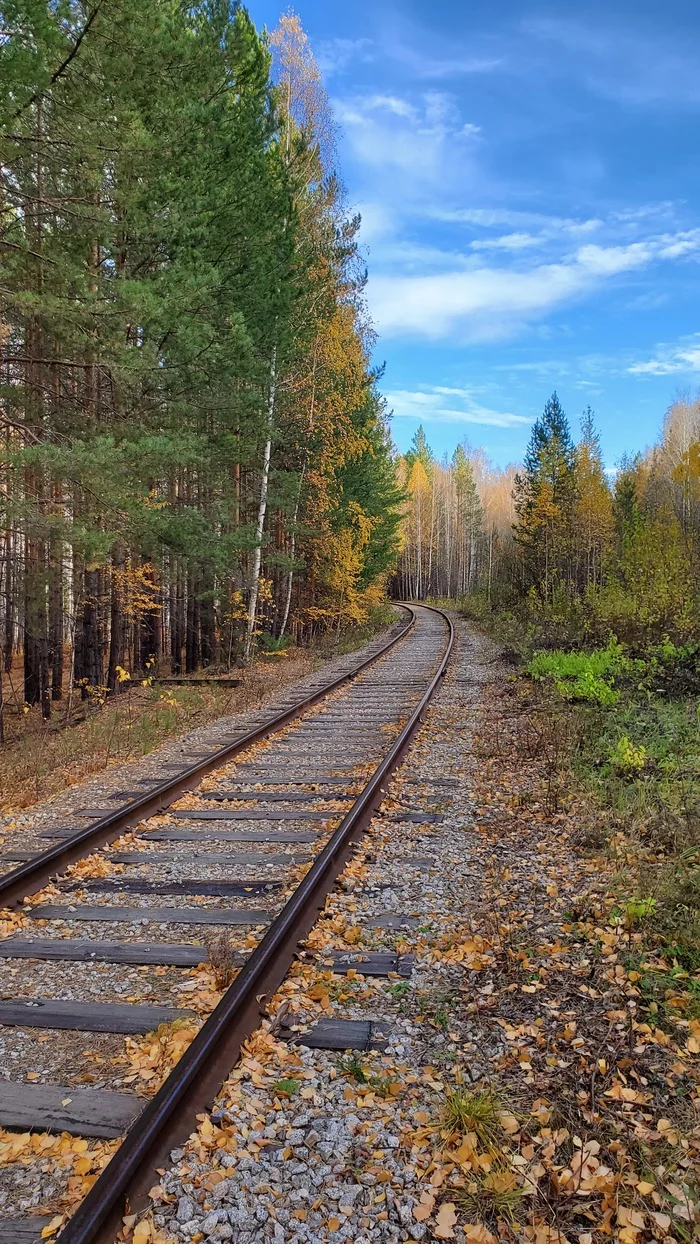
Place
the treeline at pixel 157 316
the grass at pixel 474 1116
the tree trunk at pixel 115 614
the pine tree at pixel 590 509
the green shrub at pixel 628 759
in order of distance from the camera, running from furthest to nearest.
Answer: the pine tree at pixel 590 509 < the tree trunk at pixel 115 614 < the treeline at pixel 157 316 < the green shrub at pixel 628 759 < the grass at pixel 474 1116

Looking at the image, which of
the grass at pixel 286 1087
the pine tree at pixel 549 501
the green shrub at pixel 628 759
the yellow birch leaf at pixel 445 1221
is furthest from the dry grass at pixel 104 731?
the pine tree at pixel 549 501

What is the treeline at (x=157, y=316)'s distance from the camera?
8477 millimetres

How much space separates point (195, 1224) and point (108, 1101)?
0.73m

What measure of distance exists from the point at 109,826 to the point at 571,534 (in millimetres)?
32126

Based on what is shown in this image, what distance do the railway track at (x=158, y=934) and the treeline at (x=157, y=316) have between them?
4584mm

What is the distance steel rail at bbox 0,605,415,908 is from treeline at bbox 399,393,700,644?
9851mm

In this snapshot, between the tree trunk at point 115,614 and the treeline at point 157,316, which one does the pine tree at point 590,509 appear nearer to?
the treeline at point 157,316

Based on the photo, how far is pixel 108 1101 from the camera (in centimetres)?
306

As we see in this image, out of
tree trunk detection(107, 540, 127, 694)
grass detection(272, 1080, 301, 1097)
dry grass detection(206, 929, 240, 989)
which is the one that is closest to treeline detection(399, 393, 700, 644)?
tree trunk detection(107, 540, 127, 694)

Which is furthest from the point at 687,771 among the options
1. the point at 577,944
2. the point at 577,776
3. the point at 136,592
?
the point at 136,592

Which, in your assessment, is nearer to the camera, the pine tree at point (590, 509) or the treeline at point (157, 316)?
the treeline at point (157, 316)

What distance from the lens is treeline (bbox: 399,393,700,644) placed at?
53.2ft

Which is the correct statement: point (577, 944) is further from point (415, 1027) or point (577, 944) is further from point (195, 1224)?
point (195, 1224)

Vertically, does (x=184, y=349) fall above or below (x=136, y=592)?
above
